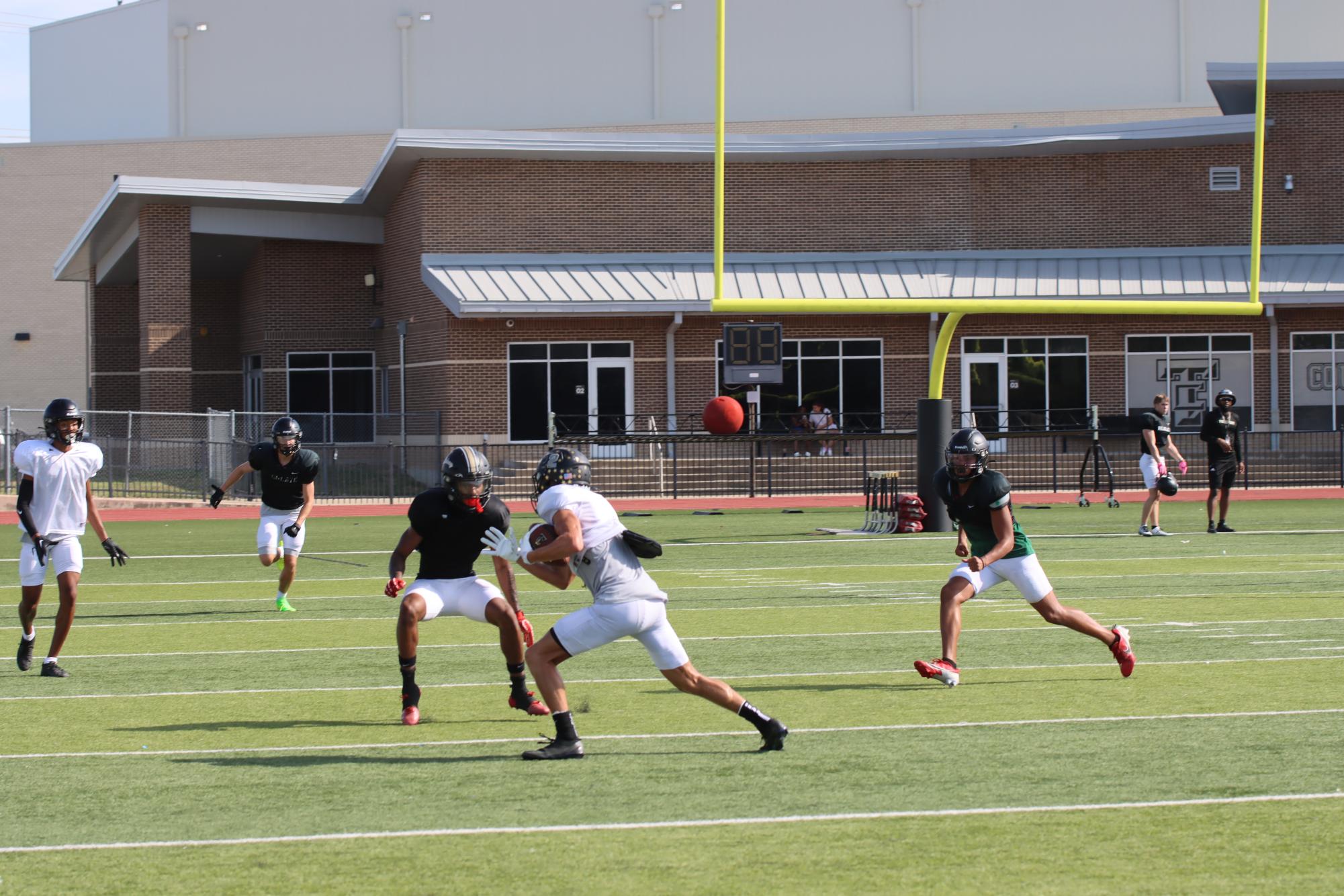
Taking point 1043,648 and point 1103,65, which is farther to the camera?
point 1103,65

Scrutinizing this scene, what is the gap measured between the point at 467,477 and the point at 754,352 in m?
23.0

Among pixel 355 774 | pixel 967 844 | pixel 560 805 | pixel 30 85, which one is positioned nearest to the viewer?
pixel 967 844

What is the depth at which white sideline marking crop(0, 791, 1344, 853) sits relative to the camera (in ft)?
20.7

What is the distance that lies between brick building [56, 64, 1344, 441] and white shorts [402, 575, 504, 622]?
2587 centimetres

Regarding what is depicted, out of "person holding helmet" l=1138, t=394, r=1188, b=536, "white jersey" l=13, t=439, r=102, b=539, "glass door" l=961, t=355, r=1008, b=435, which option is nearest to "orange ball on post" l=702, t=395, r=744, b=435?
"glass door" l=961, t=355, r=1008, b=435

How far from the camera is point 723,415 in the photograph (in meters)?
30.5

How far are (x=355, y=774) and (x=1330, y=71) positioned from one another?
3457 centimetres

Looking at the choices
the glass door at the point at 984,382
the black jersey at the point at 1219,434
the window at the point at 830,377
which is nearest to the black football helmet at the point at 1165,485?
the black jersey at the point at 1219,434

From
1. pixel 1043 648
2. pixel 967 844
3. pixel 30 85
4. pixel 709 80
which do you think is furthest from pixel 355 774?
pixel 30 85

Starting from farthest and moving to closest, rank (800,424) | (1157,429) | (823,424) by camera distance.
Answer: (800,424)
(823,424)
(1157,429)

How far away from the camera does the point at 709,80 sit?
54.3 m

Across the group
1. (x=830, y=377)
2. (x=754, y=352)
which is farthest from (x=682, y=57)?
(x=754, y=352)

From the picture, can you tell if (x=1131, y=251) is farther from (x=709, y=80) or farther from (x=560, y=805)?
(x=560, y=805)

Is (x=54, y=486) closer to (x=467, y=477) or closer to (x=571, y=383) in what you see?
(x=467, y=477)
